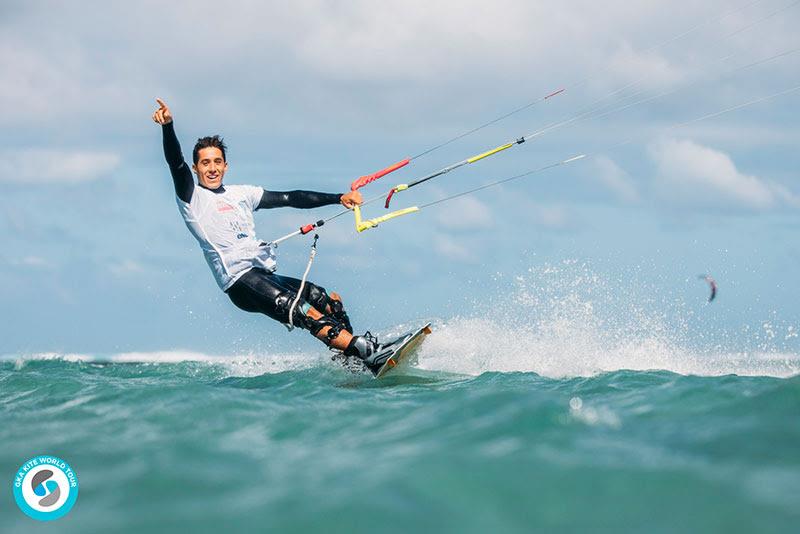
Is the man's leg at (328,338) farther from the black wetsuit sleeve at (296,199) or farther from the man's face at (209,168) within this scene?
the man's face at (209,168)

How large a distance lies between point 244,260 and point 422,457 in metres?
5.41

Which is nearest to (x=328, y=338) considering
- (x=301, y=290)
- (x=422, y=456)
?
(x=301, y=290)

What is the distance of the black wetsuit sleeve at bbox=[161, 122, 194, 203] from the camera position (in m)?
8.32

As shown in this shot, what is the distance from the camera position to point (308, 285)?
384 inches

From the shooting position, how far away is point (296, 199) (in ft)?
33.4

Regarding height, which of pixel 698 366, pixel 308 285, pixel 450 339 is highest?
pixel 308 285

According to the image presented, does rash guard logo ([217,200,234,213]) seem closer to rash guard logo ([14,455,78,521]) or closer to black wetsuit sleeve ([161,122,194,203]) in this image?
black wetsuit sleeve ([161,122,194,203])

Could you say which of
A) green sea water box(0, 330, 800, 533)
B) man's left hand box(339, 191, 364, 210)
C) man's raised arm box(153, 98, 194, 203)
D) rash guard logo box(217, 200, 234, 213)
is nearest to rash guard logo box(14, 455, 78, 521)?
green sea water box(0, 330, 800, 533)

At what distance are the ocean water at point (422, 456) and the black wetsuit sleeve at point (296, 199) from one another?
3000mm

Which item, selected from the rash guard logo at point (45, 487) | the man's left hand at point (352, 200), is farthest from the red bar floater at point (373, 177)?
the rash guard logo at point (45, 487)

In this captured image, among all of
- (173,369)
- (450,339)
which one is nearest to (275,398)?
(450,339)

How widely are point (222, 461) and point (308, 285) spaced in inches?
204

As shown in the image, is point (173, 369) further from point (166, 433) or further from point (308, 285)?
point (166, 433)

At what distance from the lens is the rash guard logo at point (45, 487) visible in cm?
404
